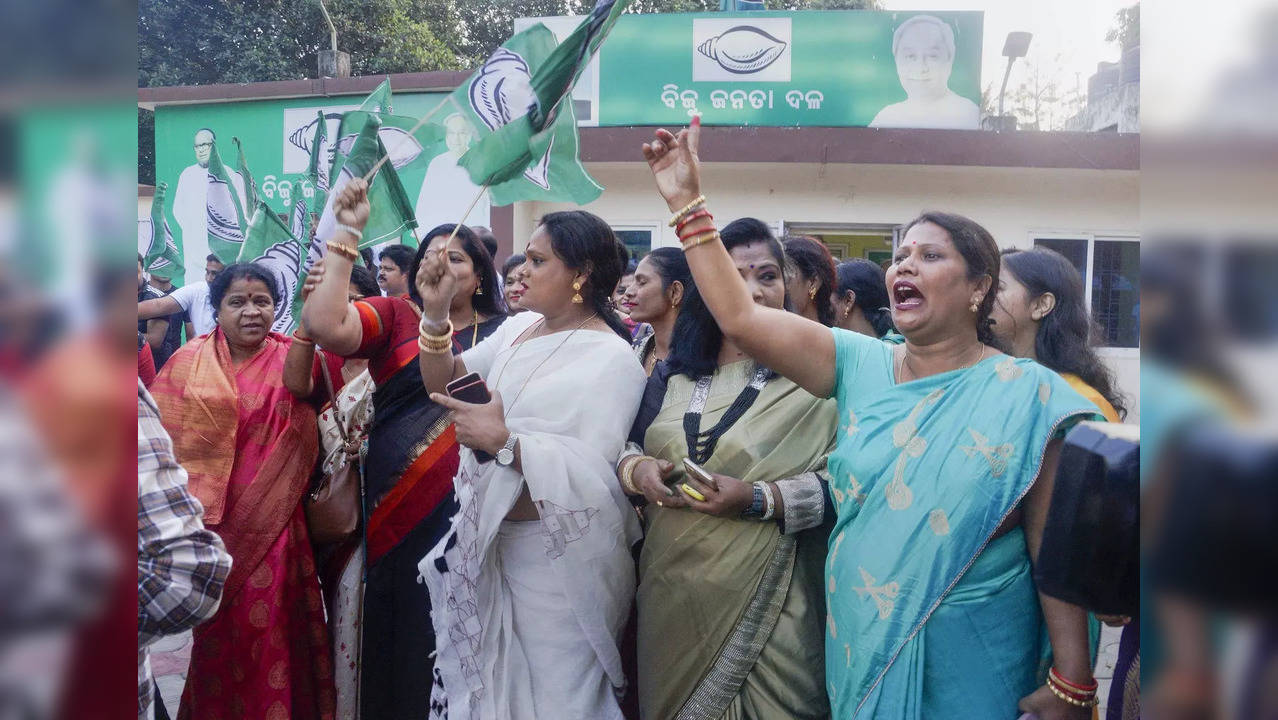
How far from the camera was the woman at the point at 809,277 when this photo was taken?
3.26 metres

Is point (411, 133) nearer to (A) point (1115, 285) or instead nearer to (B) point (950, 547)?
(B) point (950, 547)

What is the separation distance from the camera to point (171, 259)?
17.1 feet

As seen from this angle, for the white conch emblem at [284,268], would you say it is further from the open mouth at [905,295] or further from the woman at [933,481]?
the open mouth at [905,295]

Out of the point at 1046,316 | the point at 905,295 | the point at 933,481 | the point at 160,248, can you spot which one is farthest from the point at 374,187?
the point at 160,248

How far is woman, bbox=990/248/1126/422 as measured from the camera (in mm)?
2895

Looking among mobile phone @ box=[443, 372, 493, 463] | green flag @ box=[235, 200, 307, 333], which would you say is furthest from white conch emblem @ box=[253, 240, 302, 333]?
mobile phone @ box=[443, 372, 493, 463]

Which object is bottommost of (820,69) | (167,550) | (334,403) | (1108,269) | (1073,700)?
(1073,700)

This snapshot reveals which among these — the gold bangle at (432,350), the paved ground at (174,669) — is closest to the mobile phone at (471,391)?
the gold bangle at (432,350)

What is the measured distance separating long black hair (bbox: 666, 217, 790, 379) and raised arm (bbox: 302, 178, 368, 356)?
0.98m

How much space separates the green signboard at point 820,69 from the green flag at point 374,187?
7435 millimetres

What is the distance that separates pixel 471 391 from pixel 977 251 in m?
1.35

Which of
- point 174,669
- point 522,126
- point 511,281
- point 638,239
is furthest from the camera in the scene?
point 638,239

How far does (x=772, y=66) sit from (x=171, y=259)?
6.85 meters

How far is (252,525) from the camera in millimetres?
3123
